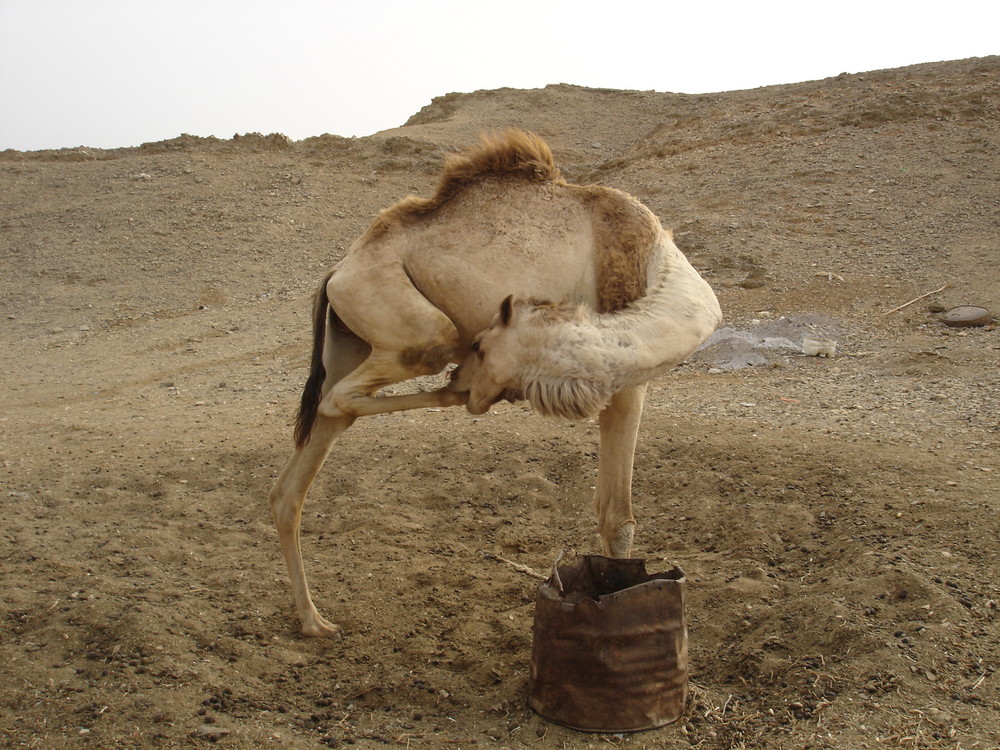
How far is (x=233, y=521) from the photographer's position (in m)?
5.96

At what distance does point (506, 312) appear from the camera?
12.5 feet

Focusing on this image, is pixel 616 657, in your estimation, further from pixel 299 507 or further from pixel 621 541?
pixel 299 507

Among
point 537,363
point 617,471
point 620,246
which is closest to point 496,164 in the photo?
point 620,246

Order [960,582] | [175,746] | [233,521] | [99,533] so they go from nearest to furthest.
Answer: [175,746] < [960,582] < [99,533] < [233,521]

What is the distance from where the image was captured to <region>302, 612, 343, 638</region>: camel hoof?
4.60 metres

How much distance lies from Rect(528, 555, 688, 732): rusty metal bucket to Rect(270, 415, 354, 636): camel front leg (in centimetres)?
146

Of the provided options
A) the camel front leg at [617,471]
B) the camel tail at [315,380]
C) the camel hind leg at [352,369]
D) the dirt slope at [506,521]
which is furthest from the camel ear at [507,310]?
the dirt slope at [506,521]

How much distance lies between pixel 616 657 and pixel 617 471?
130 centimetres

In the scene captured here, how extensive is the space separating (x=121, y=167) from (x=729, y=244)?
13049 millimetres

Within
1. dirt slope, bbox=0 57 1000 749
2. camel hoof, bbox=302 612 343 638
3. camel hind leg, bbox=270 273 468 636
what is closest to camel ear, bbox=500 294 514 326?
camel hind leg, bbox=270 273 468 636

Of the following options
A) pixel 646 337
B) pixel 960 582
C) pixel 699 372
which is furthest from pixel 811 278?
pixel 646 337

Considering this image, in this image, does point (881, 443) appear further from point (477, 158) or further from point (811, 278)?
point (811, 278)

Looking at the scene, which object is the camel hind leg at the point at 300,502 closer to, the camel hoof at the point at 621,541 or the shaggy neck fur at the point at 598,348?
the shaggy neck fur at the point at 598,348

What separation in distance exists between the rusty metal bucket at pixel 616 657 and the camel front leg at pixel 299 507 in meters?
1.46
